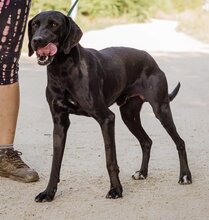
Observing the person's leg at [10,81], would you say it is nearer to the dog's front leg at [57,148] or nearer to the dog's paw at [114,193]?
the dog's front leg at [57,148]

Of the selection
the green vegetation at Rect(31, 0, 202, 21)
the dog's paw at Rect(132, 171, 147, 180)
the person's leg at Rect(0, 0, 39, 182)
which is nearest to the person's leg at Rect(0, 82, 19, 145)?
the person's leg at Rect(0, 0, 39, 182)

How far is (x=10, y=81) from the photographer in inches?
198

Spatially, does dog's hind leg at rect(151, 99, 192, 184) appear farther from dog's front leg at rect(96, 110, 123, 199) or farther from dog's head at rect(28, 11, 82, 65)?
dog's head at rect(28, 11, 82, 65)

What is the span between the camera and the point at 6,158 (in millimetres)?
5117

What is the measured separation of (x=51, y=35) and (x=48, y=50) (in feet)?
0.33

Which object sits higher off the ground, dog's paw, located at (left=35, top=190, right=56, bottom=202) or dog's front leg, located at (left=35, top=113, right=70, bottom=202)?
dog's front leg, located at (left=35, top=113, right=70, bottom=202)

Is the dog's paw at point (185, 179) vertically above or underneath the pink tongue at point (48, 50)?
underneath

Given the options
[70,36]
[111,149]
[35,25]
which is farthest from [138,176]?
[35,25]

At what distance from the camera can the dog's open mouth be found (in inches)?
166

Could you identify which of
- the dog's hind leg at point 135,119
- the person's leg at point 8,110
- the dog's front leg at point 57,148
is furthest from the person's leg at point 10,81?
the dog's hind leg at point 135,119

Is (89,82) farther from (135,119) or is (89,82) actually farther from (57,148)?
(135,119)

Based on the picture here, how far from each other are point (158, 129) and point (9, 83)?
233cm

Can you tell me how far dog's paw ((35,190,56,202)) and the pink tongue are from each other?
3.23 ft

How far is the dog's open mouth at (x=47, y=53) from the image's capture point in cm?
422
